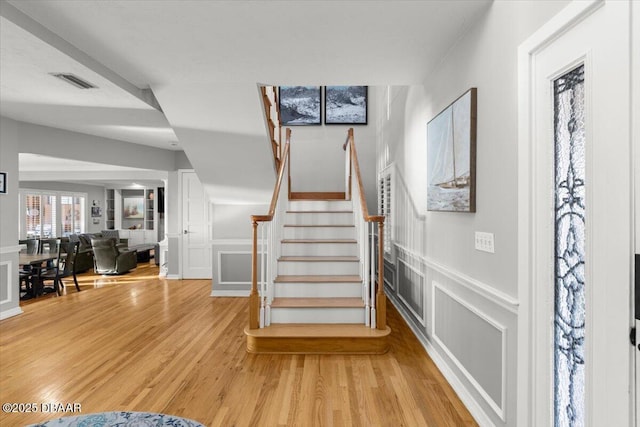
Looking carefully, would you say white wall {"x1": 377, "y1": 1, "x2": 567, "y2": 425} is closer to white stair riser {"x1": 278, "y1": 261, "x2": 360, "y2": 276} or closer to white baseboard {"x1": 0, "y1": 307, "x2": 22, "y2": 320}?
white stair riser {"x1": 278, "y1": 261, "x2": 360, "y2": 276}

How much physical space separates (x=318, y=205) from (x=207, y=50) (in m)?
2.83

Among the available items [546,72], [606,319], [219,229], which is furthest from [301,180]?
[606,319]

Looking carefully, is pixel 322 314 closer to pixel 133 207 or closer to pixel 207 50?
pixel 207 50

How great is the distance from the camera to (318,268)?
3.96 m

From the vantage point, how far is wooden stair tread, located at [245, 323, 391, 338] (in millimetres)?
3111

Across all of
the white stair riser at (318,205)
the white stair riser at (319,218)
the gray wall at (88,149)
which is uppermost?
the gray wall at (88,149)

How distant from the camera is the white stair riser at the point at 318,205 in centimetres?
505

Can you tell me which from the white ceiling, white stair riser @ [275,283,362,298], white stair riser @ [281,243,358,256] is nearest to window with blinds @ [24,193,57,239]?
the white ceiling

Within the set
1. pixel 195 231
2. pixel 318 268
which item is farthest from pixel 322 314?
pixel 195 231

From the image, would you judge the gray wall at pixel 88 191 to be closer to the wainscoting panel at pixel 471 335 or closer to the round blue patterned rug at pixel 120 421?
the wainscoting panel at pixel 471 335

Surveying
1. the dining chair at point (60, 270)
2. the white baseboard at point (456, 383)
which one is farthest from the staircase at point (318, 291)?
the dining chair at point (60, 270)

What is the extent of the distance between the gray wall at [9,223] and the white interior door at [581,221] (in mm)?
5565

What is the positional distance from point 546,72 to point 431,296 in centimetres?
201

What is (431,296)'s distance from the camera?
3.03 meters
